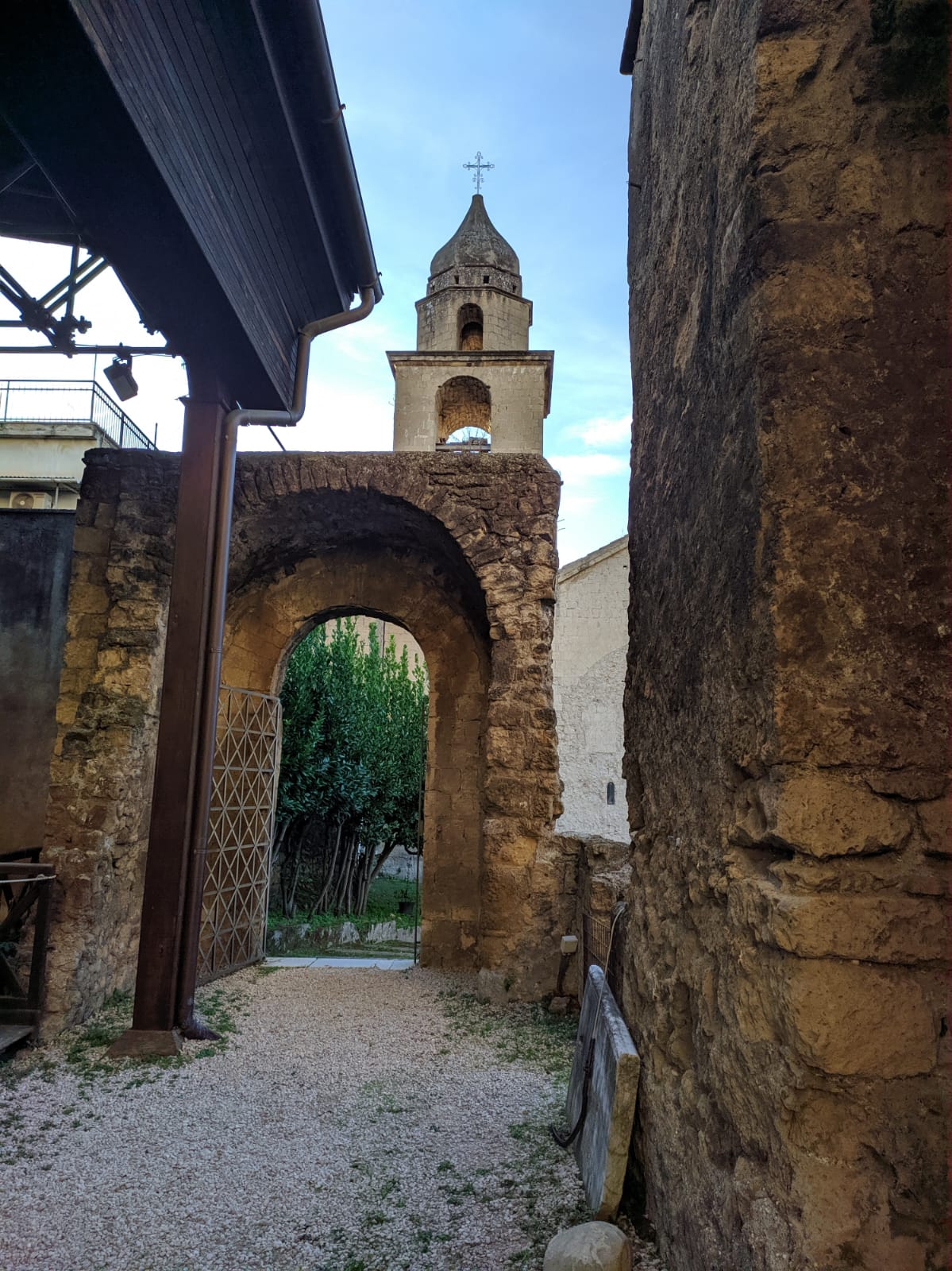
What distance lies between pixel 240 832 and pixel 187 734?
229 cm

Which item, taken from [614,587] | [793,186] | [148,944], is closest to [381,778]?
[614,587]

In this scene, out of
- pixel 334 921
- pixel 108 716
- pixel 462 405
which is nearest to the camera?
pixel 108 716

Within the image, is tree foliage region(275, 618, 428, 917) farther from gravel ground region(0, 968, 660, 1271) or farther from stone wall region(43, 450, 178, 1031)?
gravel ground region(0, 968, 660, 1271)

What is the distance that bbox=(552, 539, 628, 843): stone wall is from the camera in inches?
572

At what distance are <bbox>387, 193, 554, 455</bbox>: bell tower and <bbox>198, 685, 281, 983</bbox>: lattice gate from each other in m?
8.20

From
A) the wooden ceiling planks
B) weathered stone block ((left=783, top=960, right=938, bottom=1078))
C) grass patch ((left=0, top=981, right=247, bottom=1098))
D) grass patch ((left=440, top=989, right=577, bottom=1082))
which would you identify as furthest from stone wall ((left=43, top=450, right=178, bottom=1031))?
weathered stone block ((left=783, top=960, right=938, bottom=1078))

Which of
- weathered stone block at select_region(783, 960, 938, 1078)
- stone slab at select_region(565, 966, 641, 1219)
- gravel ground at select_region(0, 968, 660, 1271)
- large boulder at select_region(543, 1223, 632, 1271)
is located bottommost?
gravel ground at select_region(0, 968, 660, 1271)

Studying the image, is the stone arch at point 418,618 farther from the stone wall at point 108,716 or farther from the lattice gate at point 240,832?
the stone wall at point 108,716

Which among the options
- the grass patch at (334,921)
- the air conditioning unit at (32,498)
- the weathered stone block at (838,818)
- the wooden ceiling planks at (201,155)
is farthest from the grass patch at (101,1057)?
the air conditioning unit at (32,498)

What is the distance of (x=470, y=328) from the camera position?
15.9 metres

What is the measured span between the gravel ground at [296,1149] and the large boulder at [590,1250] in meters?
0.07

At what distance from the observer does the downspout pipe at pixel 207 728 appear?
479 cm

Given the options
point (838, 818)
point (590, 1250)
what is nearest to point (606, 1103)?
point (590, 1250)

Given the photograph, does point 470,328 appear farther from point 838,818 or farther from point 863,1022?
point 863,1022
